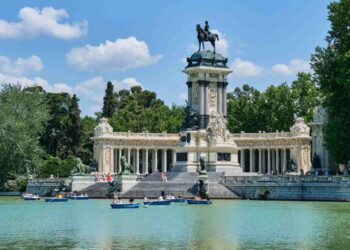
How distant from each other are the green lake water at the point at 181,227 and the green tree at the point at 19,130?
108 ft

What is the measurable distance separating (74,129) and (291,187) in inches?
2198

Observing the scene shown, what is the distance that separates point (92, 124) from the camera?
14538cm

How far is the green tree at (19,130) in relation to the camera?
9750cm

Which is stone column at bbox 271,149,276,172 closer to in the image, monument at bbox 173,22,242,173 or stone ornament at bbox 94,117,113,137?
monument at bbox 173,22,242,173

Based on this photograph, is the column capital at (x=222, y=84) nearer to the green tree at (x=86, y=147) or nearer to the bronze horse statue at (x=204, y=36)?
the bronze horse statue at (x=204, y=36)

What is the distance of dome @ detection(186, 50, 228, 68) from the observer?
98875 mm

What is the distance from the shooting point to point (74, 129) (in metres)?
126

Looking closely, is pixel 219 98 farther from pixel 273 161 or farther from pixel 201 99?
pixel 273 161

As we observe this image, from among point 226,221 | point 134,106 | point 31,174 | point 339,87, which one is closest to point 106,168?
point 31,174

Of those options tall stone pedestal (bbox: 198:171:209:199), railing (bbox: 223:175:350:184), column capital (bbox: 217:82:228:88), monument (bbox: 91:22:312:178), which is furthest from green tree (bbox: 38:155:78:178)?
tall stone pedestal (bbox: 198:171:209:199)

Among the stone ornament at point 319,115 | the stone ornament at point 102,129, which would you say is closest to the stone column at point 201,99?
the stone ornament at point 319,115

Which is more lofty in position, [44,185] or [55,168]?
[55,168]

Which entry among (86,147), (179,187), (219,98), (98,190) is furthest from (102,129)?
(179,187)

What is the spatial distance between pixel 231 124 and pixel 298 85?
11456 mm
